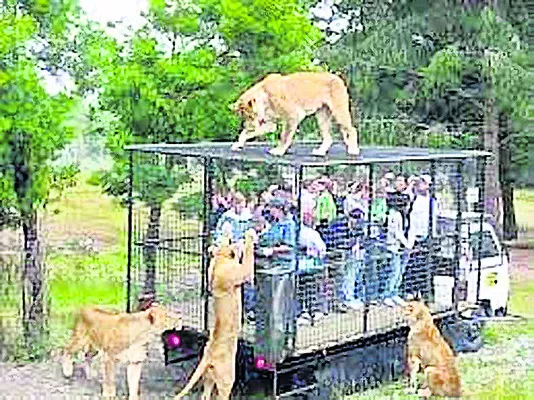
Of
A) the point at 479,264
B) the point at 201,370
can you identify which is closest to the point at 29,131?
the point at 201,370

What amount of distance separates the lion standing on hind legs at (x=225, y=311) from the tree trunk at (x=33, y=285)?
318 cm

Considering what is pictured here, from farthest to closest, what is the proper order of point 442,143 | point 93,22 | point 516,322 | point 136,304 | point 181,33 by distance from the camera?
point 442,143, point 516,322, point 181,33, point 93,22, point 136,304

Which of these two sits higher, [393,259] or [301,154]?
[301,154]

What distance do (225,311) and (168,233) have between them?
15.5 ft

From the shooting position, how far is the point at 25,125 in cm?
1012

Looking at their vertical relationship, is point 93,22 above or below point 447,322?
above

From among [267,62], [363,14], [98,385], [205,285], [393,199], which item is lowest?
[98,385]

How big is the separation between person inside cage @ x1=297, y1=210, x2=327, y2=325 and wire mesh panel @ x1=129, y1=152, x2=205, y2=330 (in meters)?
0.98

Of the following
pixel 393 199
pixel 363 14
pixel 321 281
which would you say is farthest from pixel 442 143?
pixel 321 281

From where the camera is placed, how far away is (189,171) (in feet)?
40.1

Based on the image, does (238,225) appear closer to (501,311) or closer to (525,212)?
(501,311)

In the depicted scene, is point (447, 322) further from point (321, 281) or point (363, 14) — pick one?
point (363, 14)

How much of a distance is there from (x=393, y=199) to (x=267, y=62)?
2534 millimetres

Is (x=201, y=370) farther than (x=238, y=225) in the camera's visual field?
No
